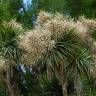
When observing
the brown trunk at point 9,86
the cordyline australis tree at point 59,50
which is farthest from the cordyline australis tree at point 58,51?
the brown trunk at point 9,86

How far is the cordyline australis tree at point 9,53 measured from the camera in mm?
28916

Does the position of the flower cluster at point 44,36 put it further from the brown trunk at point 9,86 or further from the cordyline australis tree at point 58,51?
the brown trunk at point 9,86

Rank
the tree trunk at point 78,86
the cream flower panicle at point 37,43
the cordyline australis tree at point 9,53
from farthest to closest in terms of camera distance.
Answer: the cordyline australis tree at point 9,53
the tree trunk at point 78,86
the cream flower panicle at point 37,43

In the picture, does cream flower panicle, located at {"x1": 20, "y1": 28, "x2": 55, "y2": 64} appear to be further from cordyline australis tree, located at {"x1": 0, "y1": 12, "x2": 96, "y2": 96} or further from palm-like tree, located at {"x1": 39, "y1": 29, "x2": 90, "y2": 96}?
palm-like tree, located at {"x1": 39, "y1": 29, "x2": 90, "y2": 96}

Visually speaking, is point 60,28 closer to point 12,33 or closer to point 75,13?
point 12,33

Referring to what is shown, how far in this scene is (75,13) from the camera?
4162cm

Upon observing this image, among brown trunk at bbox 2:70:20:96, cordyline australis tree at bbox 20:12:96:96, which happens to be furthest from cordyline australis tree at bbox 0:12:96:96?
brown trunk at bbox 2:70:20:96

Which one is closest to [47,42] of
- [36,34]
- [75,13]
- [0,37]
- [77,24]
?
[36,34]

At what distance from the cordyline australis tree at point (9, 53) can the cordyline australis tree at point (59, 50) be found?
1401mm

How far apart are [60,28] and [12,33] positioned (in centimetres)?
454

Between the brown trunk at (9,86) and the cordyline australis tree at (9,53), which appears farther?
the brown trunk at (9,86)

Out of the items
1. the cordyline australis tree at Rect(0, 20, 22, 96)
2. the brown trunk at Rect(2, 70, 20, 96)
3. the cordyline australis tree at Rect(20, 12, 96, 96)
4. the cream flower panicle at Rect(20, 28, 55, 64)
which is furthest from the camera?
the brown trunk at Rect(2, 70, 20, 96)

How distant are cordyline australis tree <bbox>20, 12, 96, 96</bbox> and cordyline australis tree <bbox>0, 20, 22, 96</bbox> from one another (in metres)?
1.40

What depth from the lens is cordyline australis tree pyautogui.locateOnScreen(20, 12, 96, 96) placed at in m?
26.0
